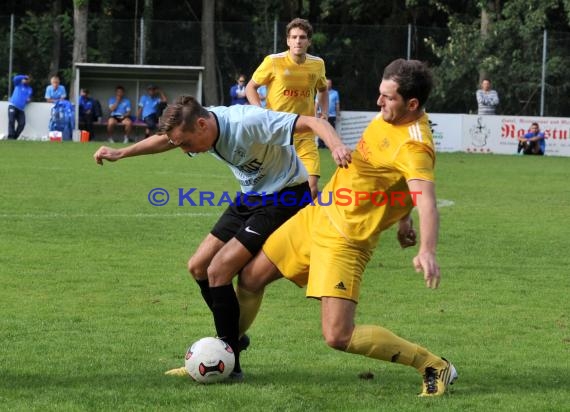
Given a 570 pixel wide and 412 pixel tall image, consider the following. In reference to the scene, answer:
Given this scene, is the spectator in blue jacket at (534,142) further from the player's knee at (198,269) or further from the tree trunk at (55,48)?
the player's knee at (198,269)

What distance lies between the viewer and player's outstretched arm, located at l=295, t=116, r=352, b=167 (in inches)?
214

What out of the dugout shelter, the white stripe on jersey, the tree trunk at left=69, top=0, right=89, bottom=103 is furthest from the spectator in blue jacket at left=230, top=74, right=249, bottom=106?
the white stripe on jersey

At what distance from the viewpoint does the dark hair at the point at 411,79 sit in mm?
5477

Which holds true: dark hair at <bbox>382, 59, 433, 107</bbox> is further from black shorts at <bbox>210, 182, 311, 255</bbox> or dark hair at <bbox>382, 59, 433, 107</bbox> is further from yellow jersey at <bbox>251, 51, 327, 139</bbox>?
yellow jersey at <bbox>251, 51, 327, 139</bbox>

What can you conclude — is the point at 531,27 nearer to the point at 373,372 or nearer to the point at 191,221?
the point at 191,221

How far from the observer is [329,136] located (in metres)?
5.59

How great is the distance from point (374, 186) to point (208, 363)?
1.34 meters

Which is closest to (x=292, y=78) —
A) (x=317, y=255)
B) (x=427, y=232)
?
(x=317, y=255)

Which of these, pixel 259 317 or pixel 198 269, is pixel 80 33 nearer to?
pixel 259 317

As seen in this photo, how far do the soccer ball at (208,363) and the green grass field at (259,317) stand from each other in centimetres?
6

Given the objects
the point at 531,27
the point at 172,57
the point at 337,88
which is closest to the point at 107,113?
the point at 172,57

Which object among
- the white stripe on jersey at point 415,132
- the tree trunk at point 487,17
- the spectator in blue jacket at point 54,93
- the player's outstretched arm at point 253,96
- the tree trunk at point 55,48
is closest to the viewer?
the white stripe on jersey at point 415,132

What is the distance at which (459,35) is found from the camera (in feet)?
110

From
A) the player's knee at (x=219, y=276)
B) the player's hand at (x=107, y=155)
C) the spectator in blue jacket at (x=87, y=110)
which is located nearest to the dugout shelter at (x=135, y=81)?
the spectator in blue jacket at (x=87, y=110)
